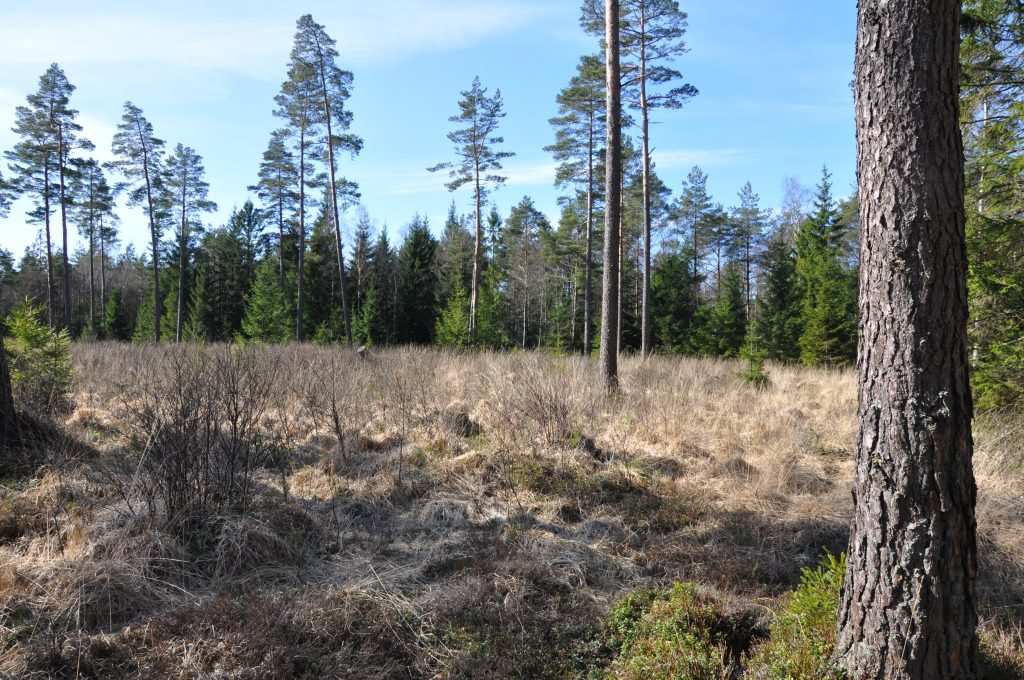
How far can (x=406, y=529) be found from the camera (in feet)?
15.5

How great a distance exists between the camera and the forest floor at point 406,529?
3053mm

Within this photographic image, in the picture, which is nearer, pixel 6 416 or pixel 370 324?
pixel 6 416

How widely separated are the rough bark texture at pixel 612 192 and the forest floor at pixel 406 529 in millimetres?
1579

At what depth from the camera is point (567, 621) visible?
11.1ft

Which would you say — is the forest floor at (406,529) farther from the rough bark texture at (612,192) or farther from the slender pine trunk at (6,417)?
the rough bark texture at (612,192)

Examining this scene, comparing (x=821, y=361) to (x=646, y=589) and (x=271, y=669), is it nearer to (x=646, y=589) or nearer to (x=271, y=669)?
(x=646, y=589)

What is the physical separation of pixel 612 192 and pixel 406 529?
20.9 ft

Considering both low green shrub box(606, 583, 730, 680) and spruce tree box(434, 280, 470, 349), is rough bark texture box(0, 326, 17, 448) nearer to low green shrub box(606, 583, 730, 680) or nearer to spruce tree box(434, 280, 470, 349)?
low green shrub box(606, 583, 730, 680)

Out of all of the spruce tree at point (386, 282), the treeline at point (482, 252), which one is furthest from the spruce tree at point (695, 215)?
the spruce tree at point (386, 282)

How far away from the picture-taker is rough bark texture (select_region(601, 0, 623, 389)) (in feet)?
28.9

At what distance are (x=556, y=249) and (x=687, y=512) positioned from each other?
29.3 metres

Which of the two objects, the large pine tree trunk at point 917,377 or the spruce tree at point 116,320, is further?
the spruce tree at point 116,320

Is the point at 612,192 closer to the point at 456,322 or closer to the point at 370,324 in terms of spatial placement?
the point at 456,322

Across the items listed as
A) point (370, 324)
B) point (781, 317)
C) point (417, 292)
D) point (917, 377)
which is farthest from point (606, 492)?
point (417, 292)
